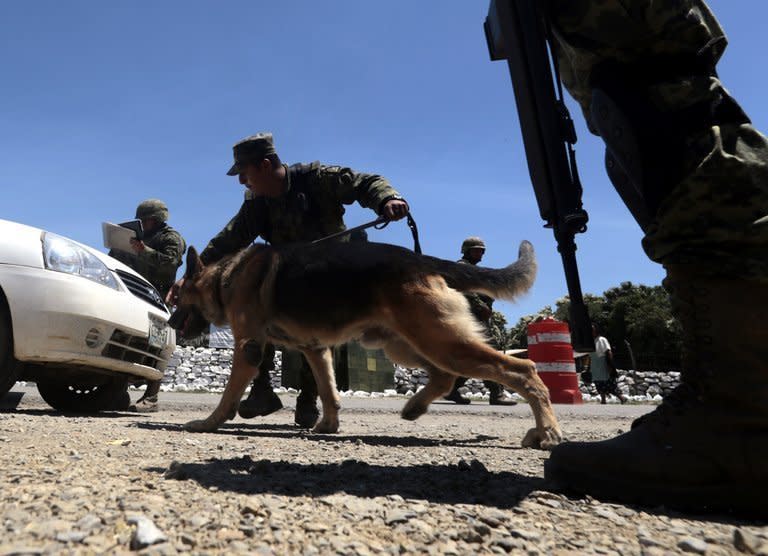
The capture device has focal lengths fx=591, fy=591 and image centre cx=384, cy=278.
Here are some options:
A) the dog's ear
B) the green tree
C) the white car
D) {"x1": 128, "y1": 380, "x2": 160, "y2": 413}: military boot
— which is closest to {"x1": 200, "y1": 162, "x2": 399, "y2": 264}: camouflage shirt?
the dog's ear

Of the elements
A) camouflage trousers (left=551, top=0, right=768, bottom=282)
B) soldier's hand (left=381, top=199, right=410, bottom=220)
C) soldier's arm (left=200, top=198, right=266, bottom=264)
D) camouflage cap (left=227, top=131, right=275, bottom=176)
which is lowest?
camouflage trousers (left=551, top=0, right=768, bottom=282)

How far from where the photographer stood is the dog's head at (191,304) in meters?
5.37

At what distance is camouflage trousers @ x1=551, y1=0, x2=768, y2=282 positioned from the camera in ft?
5.39

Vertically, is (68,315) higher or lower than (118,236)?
lower

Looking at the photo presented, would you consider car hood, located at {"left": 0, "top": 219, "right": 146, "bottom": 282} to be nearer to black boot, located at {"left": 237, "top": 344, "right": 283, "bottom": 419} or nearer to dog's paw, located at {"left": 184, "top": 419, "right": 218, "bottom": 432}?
dog's paw, located at {"left": 184, "top": 419, "right": 218, "bottom": 432}

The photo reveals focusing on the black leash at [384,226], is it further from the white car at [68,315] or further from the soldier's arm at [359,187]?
the white car at [68,315]

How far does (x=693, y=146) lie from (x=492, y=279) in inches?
103

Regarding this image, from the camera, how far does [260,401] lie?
5.45 metres

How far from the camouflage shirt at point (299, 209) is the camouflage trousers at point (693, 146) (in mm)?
3237

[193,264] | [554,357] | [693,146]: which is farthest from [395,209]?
[554,357]

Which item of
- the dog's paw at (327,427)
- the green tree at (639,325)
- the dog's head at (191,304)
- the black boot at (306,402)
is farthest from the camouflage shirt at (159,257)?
the green tree at (639,325)

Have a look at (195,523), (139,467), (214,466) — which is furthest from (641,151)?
(139,467)

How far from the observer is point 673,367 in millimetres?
31406

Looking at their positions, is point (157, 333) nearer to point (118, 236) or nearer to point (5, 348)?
point (5, 348)
